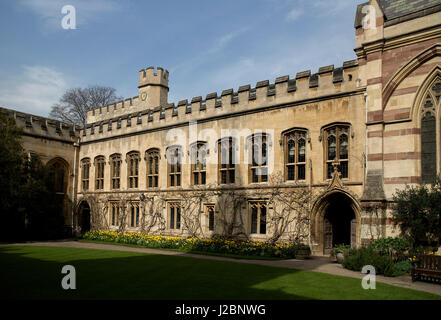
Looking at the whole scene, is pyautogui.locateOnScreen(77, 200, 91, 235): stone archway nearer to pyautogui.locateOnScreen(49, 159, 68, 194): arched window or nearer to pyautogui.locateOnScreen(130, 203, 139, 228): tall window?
pyautogui.locateOnScreen(49, 159, 68, 194): arched window

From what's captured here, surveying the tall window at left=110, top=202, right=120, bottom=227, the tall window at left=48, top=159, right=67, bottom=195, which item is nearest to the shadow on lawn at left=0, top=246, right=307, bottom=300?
the tall window at left=110, top=202, right=120, bottom=227

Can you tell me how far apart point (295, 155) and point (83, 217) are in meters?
17.7

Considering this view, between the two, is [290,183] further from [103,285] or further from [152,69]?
[152,69]

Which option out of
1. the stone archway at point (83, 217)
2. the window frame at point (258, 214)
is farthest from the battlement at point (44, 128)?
the window frame at point (258, 214)

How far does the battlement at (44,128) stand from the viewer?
81.3 ft

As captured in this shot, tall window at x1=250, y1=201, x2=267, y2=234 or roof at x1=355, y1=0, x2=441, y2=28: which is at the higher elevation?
roof at x1=355, y1=0, x2=441, y2=28

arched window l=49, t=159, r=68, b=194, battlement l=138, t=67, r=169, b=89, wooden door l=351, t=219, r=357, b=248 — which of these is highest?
battlement l=138, t=67, r=169, b=89

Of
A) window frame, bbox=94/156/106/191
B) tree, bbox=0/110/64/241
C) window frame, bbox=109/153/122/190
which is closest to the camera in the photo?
tree, bbox=0/110/64/241

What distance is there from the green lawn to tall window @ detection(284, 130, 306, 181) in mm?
5783

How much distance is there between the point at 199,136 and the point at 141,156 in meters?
4.97

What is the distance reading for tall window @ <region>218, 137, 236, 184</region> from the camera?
64.1 ft

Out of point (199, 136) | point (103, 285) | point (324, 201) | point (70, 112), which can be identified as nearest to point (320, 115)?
point (324, 201)

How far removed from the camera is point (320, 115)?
16.5 meters

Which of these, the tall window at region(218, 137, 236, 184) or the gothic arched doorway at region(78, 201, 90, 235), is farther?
the gothic arched doorway at region(78, 201, 90, 235)
